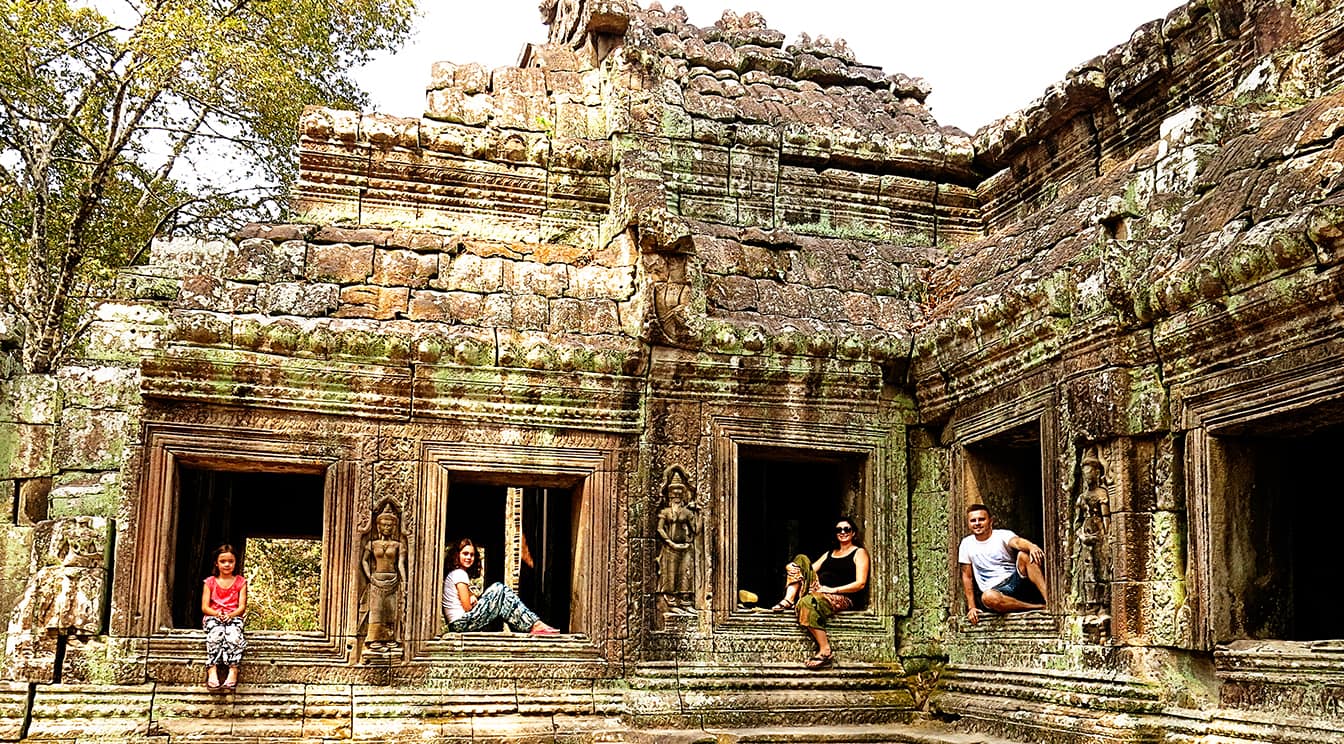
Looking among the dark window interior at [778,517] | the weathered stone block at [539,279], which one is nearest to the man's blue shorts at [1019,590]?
the dark window interior at [778,517]

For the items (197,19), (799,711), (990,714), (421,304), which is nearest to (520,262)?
(421,304)

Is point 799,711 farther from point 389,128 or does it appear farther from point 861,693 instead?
point 389,128

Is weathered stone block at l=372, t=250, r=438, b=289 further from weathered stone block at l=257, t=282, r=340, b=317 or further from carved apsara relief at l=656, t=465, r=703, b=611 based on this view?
carved apsara relief at l=656, t=465, r=703, b=611

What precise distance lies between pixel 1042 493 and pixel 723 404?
7.39 ft

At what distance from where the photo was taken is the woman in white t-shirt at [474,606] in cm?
958

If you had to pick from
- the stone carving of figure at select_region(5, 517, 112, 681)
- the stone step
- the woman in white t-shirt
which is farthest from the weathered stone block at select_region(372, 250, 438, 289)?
the stone step

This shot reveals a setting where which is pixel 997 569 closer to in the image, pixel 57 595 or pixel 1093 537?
pixel 1093 537

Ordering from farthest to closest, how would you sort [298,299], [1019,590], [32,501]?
[1019,590] < [298,299] < [32,501]

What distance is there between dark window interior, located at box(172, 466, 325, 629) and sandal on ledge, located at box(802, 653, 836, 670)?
4.18 meters

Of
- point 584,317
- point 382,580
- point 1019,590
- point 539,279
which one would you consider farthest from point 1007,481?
point 382,580

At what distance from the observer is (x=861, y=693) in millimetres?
9797

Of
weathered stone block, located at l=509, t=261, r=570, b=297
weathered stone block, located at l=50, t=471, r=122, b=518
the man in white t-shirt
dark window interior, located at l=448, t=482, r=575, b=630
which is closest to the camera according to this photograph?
weathered stone block, located at l=50, t=471, r=122, b=518

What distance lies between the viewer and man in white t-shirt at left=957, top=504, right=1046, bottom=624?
909 cm

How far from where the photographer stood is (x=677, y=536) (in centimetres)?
965
